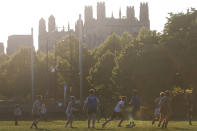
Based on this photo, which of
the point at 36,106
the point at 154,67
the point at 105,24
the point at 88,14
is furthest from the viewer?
the point at 105,24

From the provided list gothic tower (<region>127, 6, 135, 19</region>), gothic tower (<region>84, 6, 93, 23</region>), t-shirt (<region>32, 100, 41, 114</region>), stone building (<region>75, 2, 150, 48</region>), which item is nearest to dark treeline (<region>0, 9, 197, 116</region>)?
t-shirt (<region>32, 100, 41, 114</region>)

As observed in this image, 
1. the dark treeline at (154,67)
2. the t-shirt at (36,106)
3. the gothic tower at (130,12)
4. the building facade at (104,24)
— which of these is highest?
the gothic tower at (130,12)

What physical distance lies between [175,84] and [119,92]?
10.6m

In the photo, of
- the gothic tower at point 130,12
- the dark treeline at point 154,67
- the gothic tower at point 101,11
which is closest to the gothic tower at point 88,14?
the gothic tower at point 101,11

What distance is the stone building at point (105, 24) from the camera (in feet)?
529

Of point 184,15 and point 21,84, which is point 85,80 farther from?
point 184,15

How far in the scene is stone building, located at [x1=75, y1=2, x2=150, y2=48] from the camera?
6348 inches

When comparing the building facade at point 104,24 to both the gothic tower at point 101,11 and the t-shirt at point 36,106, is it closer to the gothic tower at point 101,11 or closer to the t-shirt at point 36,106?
the gothic tower at point 101,11

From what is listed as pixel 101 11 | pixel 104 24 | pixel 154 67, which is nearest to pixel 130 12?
pixel 104 24

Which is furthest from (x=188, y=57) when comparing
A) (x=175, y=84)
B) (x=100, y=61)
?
(x=100, y=61)

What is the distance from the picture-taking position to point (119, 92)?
74125mm

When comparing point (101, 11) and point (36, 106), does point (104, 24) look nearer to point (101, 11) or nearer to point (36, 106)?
point (101, 11)

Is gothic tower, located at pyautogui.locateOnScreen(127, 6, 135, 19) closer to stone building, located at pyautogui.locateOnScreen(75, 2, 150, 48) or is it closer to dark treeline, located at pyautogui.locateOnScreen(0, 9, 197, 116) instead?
stone building, located at pyautogui.locateOnScreen(75, 2, 150, 48)

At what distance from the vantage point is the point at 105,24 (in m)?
165
